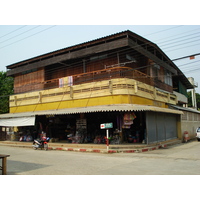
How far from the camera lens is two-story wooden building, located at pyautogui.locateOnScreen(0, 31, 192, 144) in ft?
54.7

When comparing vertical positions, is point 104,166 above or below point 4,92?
below

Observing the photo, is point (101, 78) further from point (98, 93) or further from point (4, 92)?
point (4, 92)

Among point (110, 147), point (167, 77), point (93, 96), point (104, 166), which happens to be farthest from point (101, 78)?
point (104, 166)

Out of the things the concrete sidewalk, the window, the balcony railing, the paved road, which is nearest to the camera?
the paved road

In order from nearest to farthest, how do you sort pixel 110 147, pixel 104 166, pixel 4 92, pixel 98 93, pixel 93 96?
pixel 104 166 < pixel 110 147 < pixel 98 93 < pixel 93 96 < pixel 4 92

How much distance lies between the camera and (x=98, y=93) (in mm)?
17719

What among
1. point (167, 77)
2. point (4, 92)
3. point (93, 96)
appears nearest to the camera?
point (93, 96)

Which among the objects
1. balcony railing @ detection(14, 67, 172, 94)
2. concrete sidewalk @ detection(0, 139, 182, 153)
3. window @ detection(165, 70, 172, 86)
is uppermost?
window @ detection(165, 70, 172, 86)

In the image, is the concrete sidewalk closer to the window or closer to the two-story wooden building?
the two-story wooden building

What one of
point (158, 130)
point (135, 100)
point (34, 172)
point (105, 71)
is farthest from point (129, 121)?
point (34, 172)

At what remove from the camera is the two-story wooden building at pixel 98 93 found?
16.7 metres

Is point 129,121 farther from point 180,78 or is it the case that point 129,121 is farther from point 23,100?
point 180,78

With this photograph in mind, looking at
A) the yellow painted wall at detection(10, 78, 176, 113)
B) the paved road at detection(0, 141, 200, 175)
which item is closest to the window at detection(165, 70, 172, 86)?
the yellow painted wall at detection(10, 78, 176, 113)

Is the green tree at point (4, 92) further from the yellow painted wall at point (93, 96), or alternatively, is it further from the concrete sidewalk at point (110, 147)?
the concrete sidewalk at point (110, 147)
